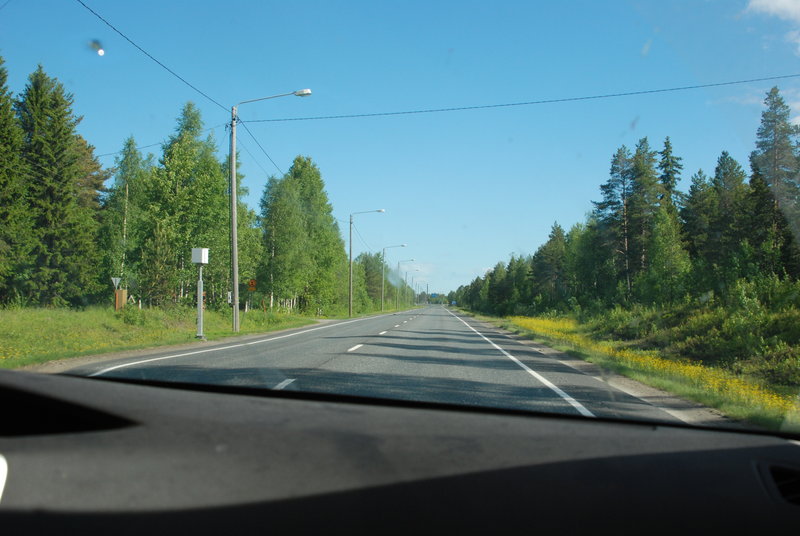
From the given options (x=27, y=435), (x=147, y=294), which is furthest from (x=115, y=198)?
(x=27, y=435)

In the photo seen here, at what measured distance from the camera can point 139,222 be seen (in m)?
43.9

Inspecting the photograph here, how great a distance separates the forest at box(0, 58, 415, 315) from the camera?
30797 mm

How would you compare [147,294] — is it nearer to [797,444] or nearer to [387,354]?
[387,354]

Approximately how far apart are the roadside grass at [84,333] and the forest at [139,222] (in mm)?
6791

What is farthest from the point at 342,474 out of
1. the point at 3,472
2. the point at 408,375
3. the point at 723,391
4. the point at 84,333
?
the point at 84,333

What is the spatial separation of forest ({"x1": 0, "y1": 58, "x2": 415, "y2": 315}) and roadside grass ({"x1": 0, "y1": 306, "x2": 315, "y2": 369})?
6.79 meters

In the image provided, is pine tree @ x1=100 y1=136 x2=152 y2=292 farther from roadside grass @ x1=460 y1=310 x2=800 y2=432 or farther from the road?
roadside grass @ x1=460 y1=310 x2=800 y2=432

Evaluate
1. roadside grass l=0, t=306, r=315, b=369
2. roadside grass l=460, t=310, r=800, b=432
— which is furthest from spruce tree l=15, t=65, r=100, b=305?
roadside grass l=460, t=310, r=800, b=432

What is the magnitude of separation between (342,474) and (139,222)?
4792 centimetres

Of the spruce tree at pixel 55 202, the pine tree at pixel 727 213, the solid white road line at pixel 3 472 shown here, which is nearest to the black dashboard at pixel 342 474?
the solid white road line at pixel 3 472

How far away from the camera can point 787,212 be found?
695 inches

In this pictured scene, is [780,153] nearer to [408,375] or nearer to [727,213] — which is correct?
[408,375]

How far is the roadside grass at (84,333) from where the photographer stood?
506 inches

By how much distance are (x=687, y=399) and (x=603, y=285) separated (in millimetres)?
59898
